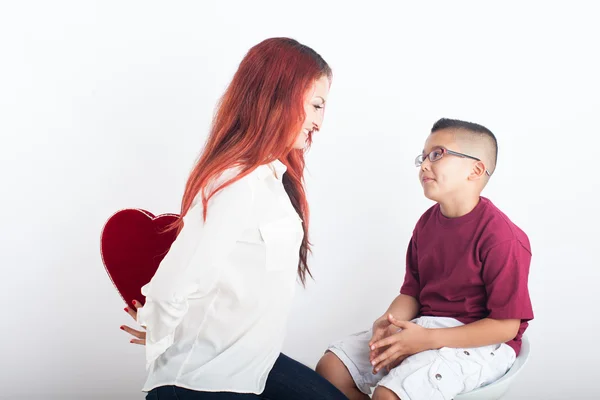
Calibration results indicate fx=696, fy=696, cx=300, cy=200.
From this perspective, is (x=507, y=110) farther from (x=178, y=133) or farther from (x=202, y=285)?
(x=202, y=285)

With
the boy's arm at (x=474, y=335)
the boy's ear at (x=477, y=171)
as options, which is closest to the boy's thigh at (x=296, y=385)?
the boy's arm at (x=474, y=335)

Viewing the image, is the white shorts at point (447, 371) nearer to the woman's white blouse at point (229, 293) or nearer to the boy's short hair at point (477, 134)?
the woman's white blouse at point (229, 293)

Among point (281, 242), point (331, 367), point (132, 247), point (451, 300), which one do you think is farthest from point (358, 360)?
point (132, 247)

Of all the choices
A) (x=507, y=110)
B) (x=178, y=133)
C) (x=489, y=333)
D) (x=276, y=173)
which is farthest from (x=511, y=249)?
(x=178, y=133)

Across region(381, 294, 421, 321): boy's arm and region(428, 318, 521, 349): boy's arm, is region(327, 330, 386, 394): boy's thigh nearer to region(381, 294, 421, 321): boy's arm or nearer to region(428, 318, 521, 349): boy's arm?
region(381, 294, 421, 321): boy's arm

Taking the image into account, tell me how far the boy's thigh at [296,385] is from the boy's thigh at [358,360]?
0.13 m

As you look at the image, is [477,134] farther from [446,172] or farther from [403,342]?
[403,342]

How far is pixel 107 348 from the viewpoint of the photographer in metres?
2.86

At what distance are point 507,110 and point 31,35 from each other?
183cm

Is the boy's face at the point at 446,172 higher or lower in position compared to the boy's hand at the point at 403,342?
higher

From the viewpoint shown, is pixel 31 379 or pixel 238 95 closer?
pixel 238 95

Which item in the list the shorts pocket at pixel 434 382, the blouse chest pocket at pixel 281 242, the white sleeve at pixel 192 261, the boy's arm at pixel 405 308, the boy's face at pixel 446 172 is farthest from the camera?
the boy's arm at pixel 405 308

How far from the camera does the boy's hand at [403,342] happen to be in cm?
183

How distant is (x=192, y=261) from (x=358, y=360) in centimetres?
73
